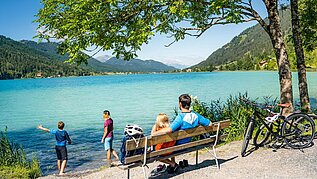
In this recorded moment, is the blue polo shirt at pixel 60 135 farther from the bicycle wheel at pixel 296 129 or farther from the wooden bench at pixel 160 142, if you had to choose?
the bicycle wheel at pixel 296 129

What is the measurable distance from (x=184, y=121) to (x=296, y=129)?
3.03 m

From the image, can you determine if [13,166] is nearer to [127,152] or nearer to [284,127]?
[127,152]

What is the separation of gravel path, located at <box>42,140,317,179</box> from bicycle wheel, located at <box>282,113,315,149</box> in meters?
0.21

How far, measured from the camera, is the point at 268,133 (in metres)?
8.37

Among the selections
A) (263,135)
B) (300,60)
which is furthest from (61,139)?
(300,60)

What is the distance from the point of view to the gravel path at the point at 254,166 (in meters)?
6.81

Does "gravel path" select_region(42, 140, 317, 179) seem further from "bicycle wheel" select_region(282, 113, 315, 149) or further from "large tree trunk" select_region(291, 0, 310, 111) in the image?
"large tree trunk" select_region(291, 0, 310, 111)

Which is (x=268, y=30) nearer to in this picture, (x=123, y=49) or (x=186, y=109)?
(x=123, y=49)

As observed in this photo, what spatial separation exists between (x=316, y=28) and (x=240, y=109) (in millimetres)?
6762

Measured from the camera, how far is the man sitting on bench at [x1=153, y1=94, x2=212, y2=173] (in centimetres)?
694

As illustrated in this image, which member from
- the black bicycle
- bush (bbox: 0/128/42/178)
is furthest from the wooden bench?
bush (bbox: 0/128/42/178)

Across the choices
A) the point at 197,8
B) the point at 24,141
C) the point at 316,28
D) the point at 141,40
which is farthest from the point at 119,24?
the point at 24,141

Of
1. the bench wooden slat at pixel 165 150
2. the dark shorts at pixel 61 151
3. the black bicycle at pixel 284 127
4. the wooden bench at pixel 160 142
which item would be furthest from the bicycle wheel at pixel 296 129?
the dark shorts at pixel 61 151

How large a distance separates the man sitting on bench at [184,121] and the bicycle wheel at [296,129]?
2.18m
